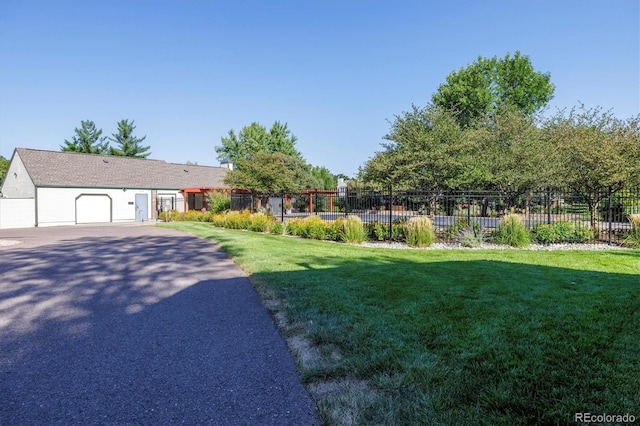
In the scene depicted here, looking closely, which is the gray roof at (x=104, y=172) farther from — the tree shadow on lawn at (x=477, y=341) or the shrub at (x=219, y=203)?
the tree shadow on lawn at (x=477, y=341)

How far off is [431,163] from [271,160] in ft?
48.2

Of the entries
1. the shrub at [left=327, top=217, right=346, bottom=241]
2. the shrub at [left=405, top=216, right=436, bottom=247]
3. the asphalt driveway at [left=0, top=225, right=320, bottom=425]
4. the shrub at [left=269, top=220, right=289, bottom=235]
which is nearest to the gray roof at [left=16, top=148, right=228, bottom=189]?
the shrub at [left=269, top=220, right=289, bottom=235]

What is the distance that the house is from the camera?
24328 millimetres

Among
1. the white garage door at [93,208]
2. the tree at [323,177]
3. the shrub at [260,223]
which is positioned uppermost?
the tree at [323,177]

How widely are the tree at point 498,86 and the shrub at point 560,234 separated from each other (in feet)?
99.3

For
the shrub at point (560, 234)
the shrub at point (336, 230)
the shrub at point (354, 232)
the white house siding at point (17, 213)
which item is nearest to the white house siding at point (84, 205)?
the white house siding at point (17, 213)

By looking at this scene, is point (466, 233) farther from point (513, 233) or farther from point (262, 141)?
point (262, 141)

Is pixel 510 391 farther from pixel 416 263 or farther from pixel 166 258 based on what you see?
pixel 166 258

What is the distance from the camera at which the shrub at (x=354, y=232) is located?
40.7 ft

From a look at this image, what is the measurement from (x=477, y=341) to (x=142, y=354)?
317 centimetres

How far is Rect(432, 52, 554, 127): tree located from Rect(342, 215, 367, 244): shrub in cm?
3143

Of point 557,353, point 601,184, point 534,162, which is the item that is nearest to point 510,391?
point 557,353

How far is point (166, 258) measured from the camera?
8.88 metres

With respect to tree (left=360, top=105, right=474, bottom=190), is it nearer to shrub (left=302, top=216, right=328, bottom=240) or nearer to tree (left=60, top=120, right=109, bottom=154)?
shrub (left=302, top=216, right=328, bottom=240)
